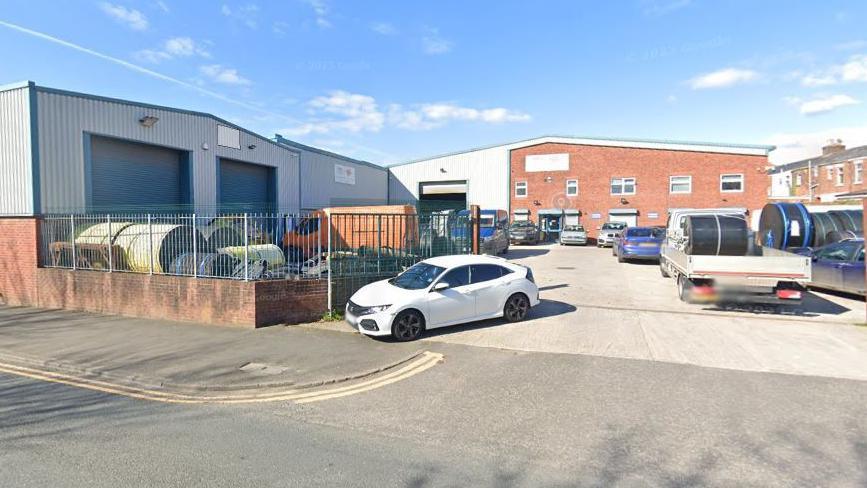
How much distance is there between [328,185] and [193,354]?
20.6 m

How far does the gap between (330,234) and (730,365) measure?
7.40m

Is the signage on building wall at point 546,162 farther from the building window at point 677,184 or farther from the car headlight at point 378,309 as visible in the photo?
the car headlight at point 378,309

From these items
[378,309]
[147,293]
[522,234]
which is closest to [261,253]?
[147,293]

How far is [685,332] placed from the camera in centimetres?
820

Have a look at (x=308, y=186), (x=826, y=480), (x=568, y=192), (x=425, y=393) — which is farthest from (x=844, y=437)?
(x=568, y=192)

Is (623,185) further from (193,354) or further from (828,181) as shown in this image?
(193,354)

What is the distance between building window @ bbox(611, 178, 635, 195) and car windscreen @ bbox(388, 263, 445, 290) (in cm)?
2812

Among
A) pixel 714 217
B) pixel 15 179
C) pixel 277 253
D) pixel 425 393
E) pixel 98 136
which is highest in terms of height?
pixel 98 136

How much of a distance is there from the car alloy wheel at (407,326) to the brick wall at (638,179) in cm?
2867

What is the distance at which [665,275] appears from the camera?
15.4 metres

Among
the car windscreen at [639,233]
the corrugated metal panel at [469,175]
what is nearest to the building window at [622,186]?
Answer: the corrugated metal panel at [469,175]

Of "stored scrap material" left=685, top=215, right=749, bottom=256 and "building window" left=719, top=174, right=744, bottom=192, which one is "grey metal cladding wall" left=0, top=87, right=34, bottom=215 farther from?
"building window" left=719, top=174, right=744, bottom=192

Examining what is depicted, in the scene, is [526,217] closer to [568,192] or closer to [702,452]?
[568,192]

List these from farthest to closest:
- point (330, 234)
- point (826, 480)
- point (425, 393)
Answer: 1. point (330, 234)
2. point (425, 393)
3. point (826, 480)
